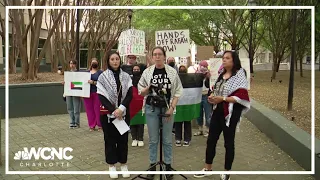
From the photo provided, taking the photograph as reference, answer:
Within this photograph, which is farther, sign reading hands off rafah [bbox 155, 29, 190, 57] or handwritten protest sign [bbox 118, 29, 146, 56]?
handwritten protest sign [bbox 118, 29, 146, 56]

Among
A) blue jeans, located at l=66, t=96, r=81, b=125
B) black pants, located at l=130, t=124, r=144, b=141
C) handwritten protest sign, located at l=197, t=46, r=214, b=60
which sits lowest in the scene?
black pants, located at l=130, t=124, r=144, b=141

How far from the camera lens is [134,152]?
18.8 feet

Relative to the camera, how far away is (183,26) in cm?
1895

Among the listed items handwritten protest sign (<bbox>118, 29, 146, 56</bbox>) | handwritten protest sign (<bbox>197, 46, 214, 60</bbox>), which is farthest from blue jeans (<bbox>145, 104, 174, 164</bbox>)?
handwritten protest sign (<bbox>197, 46, 214, 60</bbox>)

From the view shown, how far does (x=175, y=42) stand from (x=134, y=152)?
2.46 meters

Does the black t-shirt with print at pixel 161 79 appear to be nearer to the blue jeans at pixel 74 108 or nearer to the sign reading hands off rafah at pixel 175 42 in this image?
the sign reading hands off rafah at pixel 175 42

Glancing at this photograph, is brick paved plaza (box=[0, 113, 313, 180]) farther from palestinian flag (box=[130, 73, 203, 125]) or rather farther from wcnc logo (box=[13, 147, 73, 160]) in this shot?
palestinian flag (box=[130, 73, 203, 125])

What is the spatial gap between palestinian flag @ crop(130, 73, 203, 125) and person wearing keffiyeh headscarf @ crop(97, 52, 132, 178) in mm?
1443

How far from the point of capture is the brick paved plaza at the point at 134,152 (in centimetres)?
483

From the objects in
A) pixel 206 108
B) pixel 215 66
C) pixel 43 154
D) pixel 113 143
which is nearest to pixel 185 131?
pixel 206 108

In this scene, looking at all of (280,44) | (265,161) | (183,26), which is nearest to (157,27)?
(183,26)

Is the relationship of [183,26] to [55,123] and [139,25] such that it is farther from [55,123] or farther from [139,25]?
[55,123]

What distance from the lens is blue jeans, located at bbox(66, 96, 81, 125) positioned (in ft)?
24.9

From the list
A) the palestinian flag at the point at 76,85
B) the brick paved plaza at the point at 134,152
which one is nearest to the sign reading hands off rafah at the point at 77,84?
the palestinian flag at the point at 76,85
